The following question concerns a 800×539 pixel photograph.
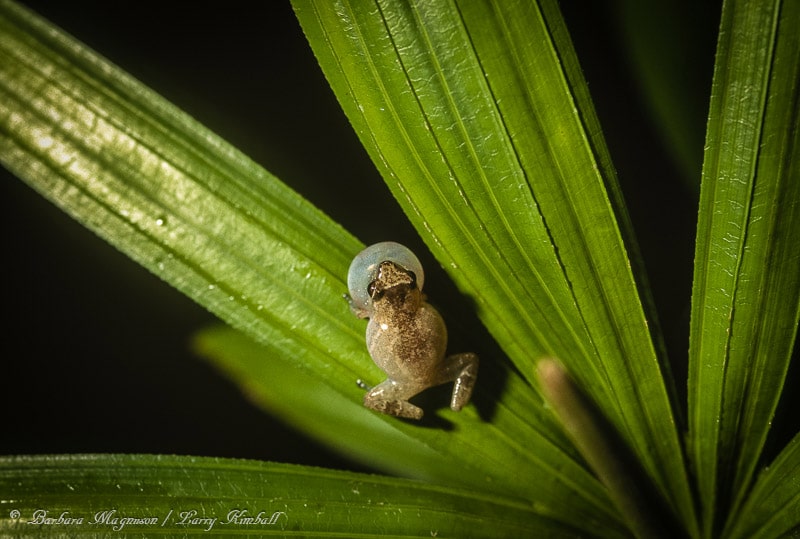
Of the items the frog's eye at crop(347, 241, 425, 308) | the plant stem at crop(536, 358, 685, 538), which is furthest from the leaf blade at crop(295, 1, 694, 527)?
the frog's eye at crop(347, 241, 425, 308)

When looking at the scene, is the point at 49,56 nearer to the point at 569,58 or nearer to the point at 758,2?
the point at 569,58

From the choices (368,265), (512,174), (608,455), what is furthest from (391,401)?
(512,174)

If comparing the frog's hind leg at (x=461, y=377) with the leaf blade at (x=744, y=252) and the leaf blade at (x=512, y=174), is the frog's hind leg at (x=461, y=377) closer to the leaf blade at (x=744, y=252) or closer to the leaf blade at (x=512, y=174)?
the leaf blade at (x=512, y=174)

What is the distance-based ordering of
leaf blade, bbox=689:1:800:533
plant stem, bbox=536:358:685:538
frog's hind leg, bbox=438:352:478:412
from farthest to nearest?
frog's hind leg, bbox=438:352:478:412, plant stem, bbox=536:358:685:538, leaf blade, bbox=689:1:800:533

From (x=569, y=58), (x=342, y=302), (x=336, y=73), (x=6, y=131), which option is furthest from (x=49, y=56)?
(x=569, y=58)

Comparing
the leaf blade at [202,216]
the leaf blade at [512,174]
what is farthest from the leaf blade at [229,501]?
the leaf blade at [512,174]

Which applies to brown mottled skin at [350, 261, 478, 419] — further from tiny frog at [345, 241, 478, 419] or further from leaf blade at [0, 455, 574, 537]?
leaf blade at [0, 455, 574, 537]

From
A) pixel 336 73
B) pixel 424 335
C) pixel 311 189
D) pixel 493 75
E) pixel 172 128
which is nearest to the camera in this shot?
pixel 493 75
